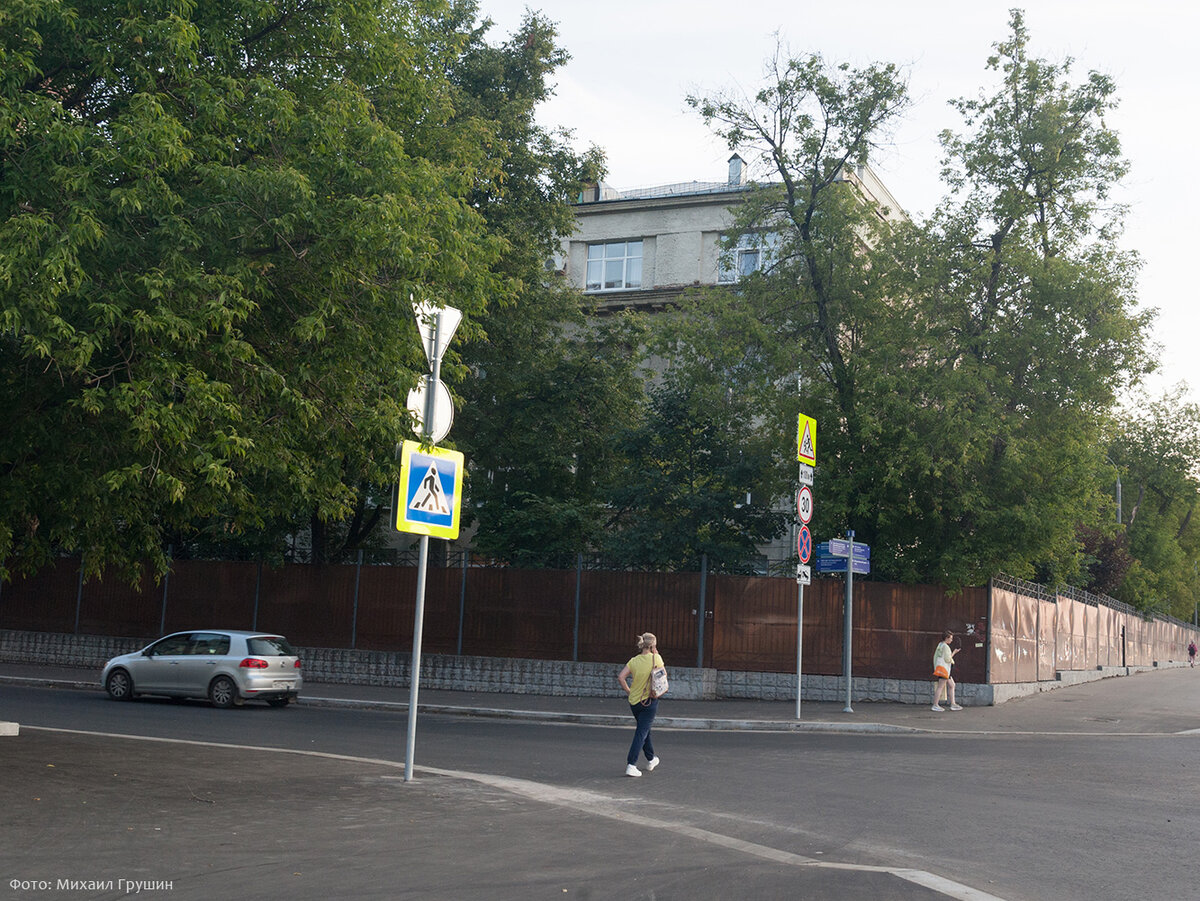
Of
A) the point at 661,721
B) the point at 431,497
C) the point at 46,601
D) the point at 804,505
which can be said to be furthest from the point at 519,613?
the point at 431,497

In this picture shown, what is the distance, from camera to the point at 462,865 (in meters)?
7.19

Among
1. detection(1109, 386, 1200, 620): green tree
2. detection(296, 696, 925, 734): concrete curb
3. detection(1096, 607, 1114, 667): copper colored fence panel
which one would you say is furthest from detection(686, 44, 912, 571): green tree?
detection(1109, 386, 1200, 620): green tree

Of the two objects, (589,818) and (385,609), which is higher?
(385,609)

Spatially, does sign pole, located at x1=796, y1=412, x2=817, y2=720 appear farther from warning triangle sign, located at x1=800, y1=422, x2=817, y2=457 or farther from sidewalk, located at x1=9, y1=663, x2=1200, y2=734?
sidewalk, located at x1=9, y1=663, x2=1200, y2=734

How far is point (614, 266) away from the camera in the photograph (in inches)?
1766

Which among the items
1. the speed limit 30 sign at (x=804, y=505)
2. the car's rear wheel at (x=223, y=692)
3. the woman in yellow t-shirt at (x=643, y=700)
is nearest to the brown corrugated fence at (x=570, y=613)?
the speed limit 30 sign at (x=804, y=505)

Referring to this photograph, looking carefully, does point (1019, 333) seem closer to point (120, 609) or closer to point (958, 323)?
point (958, 323)

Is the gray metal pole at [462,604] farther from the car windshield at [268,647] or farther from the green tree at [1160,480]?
the green tree at [1160,480]

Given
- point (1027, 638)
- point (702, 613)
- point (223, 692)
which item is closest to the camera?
point (223, 692)

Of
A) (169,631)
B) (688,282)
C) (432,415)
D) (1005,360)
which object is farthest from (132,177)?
(688,282)

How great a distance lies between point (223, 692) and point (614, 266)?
2779cm

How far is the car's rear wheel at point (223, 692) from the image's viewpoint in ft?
67.7

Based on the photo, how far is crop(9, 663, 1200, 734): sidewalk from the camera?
63.6 ft

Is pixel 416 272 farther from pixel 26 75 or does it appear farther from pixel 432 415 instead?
pixel 26 75
